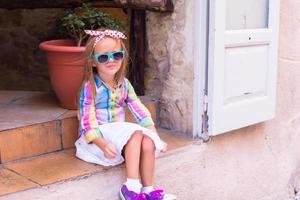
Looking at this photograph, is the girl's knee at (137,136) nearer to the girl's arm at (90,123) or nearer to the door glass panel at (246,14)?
the girl's arm at (90,123)

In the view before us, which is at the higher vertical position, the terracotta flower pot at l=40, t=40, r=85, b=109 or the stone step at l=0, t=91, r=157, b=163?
the terracotta flower pot at l=40, t=40, r=85, b=109

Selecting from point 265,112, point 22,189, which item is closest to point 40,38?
point 265,112

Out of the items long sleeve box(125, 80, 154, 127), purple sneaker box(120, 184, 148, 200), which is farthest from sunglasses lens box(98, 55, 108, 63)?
purple sneaker box(120, 184, 148, 200)

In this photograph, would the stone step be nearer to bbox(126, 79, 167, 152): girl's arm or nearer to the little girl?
the little girl

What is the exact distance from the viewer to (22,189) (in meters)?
2.03

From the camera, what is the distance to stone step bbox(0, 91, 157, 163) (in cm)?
237

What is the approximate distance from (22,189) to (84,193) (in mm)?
313

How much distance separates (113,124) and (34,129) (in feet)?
1.38

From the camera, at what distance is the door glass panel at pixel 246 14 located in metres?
2.76

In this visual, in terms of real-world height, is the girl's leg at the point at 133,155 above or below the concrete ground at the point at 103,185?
above

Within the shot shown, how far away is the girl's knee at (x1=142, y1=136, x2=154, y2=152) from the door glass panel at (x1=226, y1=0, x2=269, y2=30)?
89cm

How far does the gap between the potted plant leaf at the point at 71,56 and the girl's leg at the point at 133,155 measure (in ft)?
2.10

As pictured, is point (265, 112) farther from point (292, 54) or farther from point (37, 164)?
point (37, 164)

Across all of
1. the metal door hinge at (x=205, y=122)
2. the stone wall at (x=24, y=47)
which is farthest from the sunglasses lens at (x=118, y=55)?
the stone wall at (x=24, y=47)
